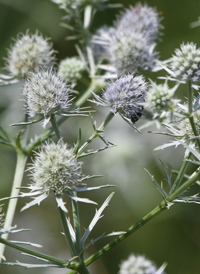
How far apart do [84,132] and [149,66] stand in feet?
3.49

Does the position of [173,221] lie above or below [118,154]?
below

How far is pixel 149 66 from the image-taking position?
2.03 meters

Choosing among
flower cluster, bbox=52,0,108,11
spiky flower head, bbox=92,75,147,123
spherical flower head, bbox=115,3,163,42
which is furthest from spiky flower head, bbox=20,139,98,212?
flower cluster, bbox=52,0,108,11

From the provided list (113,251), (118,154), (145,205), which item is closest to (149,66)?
(118,154)

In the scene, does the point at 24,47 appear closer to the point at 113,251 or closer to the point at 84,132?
the point at 84,132

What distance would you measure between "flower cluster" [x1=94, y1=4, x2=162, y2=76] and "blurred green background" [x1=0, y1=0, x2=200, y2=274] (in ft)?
2.81

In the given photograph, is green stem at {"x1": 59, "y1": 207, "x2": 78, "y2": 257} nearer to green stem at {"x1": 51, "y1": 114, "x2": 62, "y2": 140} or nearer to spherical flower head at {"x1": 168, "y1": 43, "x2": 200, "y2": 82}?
green stem at {"x1": 51, "y1": 114, "x2": 62, "y2": 140}

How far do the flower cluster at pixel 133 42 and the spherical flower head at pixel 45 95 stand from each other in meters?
0.55

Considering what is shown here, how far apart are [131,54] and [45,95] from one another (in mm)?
711

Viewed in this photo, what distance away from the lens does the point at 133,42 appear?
2.05 metres

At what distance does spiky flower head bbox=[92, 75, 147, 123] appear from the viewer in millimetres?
1505

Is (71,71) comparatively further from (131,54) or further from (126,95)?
(126,95)

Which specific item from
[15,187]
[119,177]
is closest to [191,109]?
[15,187]

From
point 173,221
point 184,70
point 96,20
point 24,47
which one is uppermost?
point 96,20
